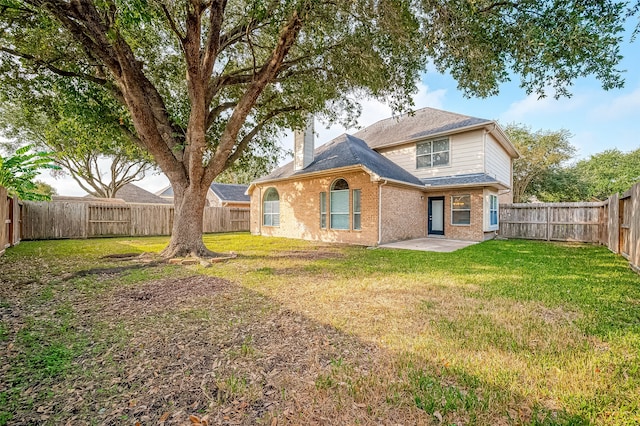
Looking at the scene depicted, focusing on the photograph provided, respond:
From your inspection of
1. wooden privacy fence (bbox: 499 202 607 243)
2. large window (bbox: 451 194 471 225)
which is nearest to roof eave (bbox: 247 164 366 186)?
large window (bbox: 451 194 471 225)

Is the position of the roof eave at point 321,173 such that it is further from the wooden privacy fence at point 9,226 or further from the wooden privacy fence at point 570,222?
the wooden privacy fence at point 9,226

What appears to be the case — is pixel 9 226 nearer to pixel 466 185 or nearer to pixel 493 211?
pixel 466 185

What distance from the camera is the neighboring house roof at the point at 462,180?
38.0 ft

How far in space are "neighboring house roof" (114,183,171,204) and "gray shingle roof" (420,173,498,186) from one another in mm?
30668

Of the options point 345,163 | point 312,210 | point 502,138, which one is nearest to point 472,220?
point 502,138

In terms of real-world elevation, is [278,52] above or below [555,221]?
above

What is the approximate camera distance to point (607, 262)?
7379mm

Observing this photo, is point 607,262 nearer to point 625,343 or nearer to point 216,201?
point 625,343

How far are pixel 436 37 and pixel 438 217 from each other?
9.54 m

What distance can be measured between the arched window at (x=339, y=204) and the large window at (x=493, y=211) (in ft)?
22.6

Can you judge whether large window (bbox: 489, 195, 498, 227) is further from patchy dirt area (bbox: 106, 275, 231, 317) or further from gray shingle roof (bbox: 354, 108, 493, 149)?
patchy dirt area (bbox: 106, 275, 231, 317)

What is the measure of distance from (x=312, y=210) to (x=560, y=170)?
2426 cm

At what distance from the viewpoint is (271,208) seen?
51.7 feet

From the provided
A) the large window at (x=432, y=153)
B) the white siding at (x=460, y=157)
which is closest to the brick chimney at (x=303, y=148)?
the white siding at (x=460, y=157)
